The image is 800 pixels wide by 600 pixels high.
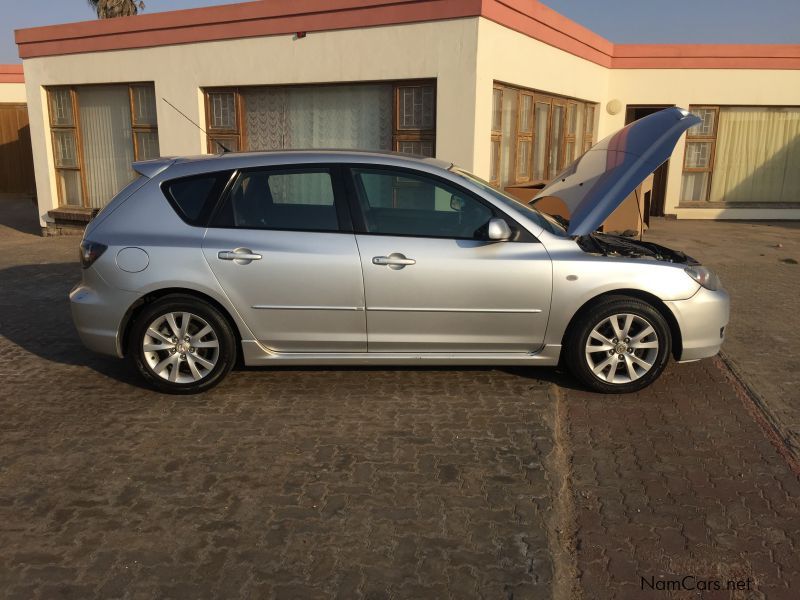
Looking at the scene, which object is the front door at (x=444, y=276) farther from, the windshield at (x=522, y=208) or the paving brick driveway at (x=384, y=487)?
the paving brick driveway at (x=384, y=487)

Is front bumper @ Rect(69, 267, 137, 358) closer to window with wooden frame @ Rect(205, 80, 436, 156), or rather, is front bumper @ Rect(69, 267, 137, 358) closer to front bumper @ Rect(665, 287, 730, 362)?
front bumper @ Rect(665, 287, 730, 362)

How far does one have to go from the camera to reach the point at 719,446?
425 cm

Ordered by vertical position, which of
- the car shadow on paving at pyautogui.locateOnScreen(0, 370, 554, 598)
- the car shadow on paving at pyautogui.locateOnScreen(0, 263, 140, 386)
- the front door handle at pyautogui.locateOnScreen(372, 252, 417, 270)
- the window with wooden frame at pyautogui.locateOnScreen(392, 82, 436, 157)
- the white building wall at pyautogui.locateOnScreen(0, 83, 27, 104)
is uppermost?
the white building wall at pyautogui.locateOnScreen(0, 83, 27, 104)

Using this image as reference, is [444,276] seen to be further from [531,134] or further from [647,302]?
[531,134]

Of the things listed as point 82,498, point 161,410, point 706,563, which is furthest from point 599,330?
point 82,498

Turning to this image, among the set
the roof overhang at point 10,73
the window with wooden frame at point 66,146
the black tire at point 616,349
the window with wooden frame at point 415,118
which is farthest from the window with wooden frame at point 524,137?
the roof overhang at point 10,73

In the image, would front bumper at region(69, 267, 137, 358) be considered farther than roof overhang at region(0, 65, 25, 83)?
No

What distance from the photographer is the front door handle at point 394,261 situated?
4773 millimetres

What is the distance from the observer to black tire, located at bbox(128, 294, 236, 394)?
4.89 metres

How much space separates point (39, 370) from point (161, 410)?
153cm

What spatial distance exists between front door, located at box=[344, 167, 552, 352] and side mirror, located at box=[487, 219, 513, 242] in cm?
8

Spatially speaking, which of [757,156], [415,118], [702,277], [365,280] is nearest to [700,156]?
[757,156]

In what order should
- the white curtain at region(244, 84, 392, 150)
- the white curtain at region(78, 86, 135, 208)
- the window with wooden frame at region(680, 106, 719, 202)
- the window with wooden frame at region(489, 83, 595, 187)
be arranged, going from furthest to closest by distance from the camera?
1. the window with wooden frame at region(680, 106, 719, 202)
2. the white curtain at region(78, 86, 135, 208)
3. the window with wooden frame at region(489, 83, 595, 187)
4. the white curtain at region(244, 84, 392, 150)

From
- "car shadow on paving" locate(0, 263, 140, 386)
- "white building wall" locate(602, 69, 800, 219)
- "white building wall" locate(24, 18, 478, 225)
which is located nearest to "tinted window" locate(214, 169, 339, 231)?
"car shadow on paving" locate(0, 263, 140, 386)
